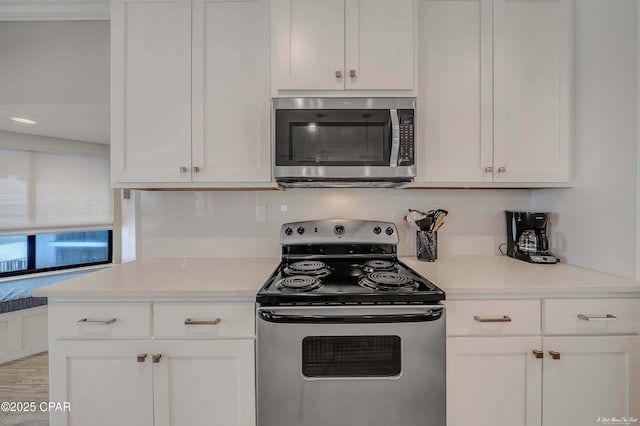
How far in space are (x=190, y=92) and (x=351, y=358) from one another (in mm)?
1546

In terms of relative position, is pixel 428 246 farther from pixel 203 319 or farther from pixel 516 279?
pixel 203 319

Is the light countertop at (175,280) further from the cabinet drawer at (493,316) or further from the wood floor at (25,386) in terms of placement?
the wood floor at (25,386)

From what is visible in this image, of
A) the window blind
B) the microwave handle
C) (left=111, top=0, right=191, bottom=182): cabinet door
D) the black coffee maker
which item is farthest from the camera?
the window blind

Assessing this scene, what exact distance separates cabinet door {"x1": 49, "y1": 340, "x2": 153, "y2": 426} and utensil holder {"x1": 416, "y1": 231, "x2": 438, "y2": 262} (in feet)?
4.95

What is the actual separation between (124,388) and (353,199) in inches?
59.1

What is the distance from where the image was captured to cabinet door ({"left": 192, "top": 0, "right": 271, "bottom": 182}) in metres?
1.64

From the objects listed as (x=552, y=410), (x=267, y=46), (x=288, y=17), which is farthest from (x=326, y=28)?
(x=552, y=410)

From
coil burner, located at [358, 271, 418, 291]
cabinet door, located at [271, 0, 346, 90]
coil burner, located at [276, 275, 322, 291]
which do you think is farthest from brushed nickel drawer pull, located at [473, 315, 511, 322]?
cabinet door, located at [271, 0, 346, 90]

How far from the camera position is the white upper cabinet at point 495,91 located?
1.67 m

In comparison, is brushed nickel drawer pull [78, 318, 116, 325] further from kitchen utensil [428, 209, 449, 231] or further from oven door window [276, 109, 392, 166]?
kitchen utensil [428, 209, 449, 231]

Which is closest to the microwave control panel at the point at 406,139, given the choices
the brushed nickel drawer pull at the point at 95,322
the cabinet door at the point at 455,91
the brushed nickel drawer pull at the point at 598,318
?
the cabinet door at the point at 455,91

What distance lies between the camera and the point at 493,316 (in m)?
1.32

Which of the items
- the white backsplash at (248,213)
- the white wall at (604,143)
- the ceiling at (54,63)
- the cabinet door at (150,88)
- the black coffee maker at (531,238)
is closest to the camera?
the white wall at (604,143)

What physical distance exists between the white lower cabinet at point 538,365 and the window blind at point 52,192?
402cm
